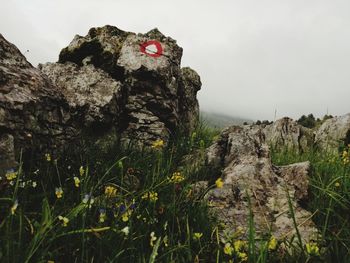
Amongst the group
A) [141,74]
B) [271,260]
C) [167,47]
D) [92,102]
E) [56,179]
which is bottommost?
[271,260]

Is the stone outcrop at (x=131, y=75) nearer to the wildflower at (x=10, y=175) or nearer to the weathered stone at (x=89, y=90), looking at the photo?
the weathered stone at (x=89, y=90)

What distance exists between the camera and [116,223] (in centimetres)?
310

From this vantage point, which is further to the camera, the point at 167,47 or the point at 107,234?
the point at 167,47

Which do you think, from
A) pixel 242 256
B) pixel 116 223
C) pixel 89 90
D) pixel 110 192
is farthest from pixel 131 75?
pixel 242 256

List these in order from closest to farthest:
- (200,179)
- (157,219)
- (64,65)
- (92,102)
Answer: (157,219), (200,179), (92,102), (64,65)

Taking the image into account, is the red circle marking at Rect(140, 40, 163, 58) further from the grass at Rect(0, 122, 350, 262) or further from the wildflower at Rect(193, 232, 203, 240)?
the wildflower at Rect(193, 232, 203, 240)

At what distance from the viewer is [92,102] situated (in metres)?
6.07

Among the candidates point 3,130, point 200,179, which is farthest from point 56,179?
point 200,179

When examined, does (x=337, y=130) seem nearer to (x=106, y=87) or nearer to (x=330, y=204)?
(x=106, y=87)

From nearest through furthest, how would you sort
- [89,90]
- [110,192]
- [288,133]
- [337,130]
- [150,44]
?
[110,192], [89,90], [150,44], [337,130], [288,133]

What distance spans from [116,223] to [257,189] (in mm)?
2065

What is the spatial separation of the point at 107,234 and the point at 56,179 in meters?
1.50

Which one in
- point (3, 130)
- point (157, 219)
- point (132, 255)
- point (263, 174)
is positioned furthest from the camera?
point (263, 174)

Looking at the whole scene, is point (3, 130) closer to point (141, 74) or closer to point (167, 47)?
point (141, 74)
